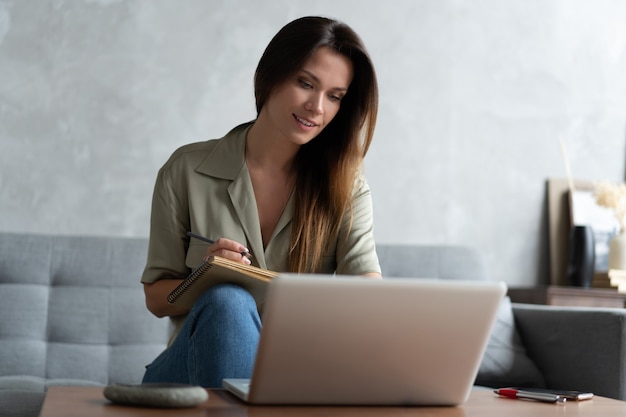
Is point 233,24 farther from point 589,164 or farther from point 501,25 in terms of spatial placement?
point 589,164

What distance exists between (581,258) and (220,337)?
2.26 meters

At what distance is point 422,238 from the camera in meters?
3.34

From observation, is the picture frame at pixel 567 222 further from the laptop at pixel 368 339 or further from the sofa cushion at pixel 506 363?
the laptop at pixel 368 339

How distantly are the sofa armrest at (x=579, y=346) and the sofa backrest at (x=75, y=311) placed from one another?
3.76 feet

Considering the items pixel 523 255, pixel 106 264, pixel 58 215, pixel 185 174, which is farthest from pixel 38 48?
pixel 523 255

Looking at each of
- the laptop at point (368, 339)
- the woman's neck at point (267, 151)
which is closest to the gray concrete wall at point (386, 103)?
the woman's neck at point (267, 151)

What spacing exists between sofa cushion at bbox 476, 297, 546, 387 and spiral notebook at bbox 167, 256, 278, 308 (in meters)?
1.26

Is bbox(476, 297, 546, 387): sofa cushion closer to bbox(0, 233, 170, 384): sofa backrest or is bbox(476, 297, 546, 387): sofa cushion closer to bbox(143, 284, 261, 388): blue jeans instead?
bbox(0, 233, 170, 384): sofa backrest

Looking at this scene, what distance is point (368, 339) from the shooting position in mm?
1064

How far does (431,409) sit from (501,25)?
2.63 metres

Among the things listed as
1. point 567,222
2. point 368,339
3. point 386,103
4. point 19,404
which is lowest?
point 19,404

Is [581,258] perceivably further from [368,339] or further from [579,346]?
[368,339]

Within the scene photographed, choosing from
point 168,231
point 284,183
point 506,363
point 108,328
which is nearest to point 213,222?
point 168,231

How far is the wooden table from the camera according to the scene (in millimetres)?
1021
